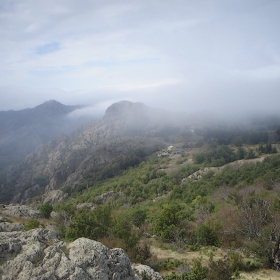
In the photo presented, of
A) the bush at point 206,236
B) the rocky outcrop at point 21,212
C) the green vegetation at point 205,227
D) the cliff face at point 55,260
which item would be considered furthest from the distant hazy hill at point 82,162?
the cliff face at point 55,260

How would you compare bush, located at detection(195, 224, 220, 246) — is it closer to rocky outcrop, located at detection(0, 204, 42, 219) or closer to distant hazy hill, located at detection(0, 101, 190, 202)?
rocky outcrop, located at detection(0, 204, 42, 219)

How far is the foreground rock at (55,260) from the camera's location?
691 centimetres

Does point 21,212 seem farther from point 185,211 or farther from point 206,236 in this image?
point 206,236

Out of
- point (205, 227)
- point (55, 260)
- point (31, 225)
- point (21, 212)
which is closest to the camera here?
point (55, 260)

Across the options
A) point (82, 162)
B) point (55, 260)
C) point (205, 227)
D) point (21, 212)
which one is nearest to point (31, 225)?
point (205, 227)

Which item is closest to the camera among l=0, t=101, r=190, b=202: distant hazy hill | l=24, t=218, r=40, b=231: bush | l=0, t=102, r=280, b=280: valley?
l=0, t=102, r=280, b=280: valley

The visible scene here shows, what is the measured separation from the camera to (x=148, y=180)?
80.2 meters

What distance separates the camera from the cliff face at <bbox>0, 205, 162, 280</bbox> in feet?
22.7

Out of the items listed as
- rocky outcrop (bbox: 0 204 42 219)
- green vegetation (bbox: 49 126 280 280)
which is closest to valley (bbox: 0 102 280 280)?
green vegetation (bbox: 49 126 280 280)

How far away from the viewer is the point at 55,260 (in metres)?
7.38

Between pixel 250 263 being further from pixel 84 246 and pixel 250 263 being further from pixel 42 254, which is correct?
pixel 42 254

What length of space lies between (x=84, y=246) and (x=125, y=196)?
200 feet

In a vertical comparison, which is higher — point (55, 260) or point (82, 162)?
point (55, 260)

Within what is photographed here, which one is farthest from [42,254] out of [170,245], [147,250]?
[170,245]
